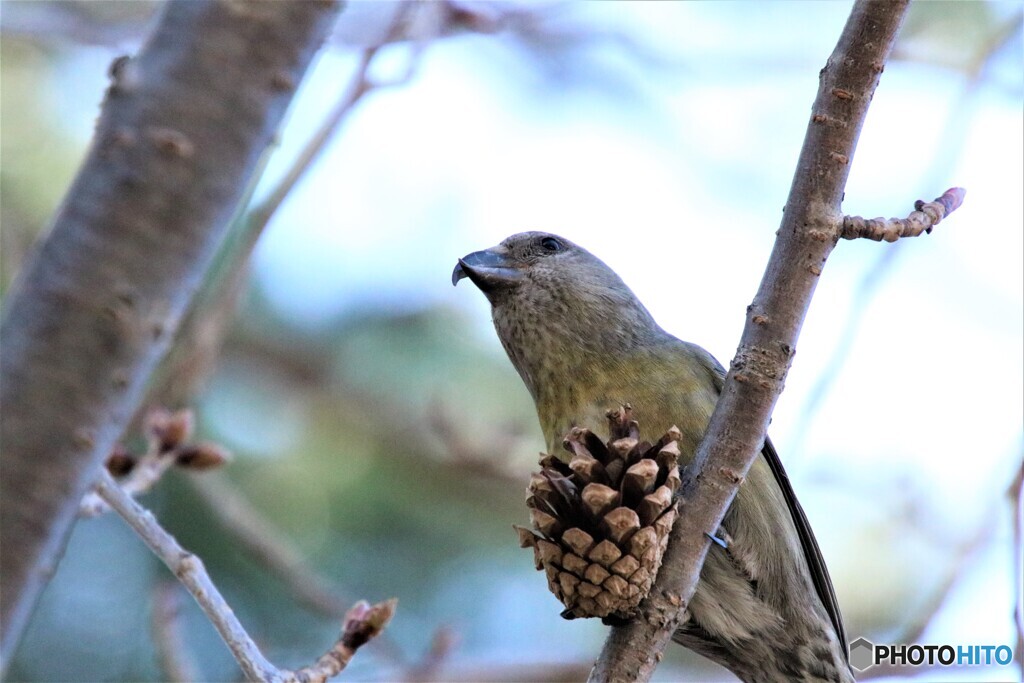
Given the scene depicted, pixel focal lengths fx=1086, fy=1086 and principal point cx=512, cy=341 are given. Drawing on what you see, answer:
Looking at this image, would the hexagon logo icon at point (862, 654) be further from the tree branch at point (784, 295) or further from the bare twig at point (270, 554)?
the bare twig at point (270, 554)

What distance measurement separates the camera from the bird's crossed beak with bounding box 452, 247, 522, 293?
3875 mm

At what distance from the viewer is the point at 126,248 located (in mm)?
1459

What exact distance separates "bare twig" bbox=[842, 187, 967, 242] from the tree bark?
4.20 ft

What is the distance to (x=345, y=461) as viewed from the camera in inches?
244

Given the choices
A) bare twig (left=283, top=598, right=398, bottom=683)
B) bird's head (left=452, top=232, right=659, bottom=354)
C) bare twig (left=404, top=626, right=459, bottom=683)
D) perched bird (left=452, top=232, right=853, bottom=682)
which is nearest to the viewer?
bare twig (left=283, top=598, right=398, bottom=683)

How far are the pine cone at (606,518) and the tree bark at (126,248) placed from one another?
1.27 metres

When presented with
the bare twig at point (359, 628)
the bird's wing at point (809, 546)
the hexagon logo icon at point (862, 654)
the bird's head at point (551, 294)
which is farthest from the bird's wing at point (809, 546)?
the bare twig at point (359, 628)

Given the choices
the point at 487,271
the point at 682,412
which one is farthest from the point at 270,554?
the point at 682,412

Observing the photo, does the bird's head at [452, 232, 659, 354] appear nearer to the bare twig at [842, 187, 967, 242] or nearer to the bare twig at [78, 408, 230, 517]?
the bare twig at [78, 408, 230, 517]

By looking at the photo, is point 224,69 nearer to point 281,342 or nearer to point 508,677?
point 508,677

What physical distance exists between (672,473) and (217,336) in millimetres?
2006

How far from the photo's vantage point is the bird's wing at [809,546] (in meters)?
3.51

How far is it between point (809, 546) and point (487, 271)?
1.45m

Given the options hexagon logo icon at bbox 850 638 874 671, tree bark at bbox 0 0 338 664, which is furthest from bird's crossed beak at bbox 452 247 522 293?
tree bark at bbox 0 0 338 664
